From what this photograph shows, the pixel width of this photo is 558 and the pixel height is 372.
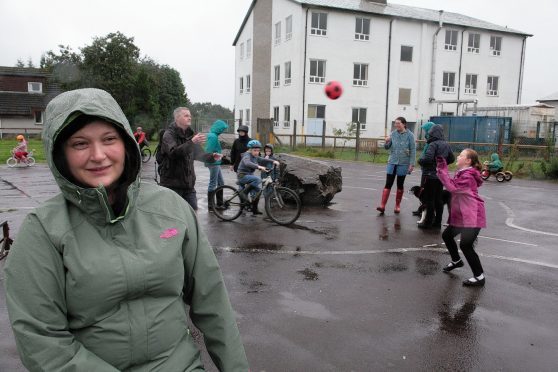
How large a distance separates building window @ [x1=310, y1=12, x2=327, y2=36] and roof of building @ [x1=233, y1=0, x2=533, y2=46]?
779mm

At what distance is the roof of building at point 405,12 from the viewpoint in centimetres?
3684

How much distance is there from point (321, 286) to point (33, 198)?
8939 mm

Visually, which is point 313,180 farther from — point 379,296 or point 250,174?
point 379,296

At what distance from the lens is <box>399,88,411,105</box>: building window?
129 ft

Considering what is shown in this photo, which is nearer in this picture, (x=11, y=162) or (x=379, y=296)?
(x=379, y=296)

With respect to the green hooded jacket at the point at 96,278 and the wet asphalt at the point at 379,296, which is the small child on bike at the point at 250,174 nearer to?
the wet asphalt at the point at 379,296

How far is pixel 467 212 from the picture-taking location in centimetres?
609

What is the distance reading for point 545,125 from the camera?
33.2 meters

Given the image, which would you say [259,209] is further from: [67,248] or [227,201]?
[67,248]

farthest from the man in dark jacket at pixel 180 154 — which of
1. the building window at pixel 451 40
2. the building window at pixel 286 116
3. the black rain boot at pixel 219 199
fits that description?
the building window at pixel 451 40

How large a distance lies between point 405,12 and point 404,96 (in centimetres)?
707

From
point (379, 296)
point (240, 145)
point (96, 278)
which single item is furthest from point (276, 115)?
point (96, 278)

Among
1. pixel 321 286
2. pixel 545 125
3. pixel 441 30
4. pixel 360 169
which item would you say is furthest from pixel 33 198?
pixel 441 30

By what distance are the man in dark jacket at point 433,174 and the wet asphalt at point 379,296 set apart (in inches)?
17.3
